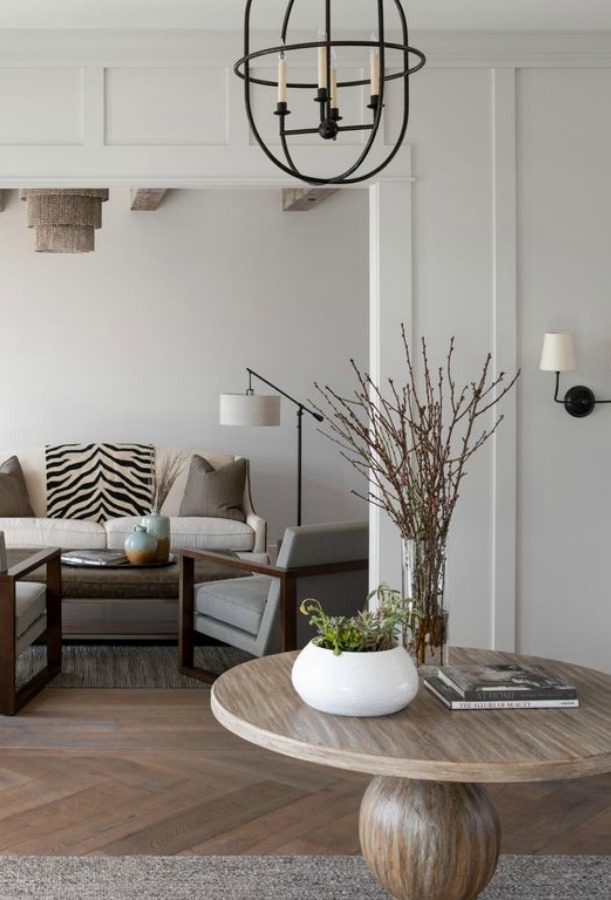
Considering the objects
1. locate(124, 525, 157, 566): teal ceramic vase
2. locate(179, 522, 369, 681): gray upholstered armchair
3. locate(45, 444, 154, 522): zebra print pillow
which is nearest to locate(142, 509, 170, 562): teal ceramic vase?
locate(124, 525, 157, 566): teal ceramic vase

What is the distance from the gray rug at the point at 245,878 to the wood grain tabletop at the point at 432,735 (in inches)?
27.5

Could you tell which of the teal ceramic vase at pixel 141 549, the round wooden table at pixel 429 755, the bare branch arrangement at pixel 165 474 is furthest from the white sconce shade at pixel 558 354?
the bare branch arrangement at pixel 165 474

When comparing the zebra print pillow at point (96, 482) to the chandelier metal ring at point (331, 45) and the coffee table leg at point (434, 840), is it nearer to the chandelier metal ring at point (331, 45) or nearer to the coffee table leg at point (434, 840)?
the coffee table leg at point (434, 840)

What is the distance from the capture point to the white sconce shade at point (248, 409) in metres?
6.65

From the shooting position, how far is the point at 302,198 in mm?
7000

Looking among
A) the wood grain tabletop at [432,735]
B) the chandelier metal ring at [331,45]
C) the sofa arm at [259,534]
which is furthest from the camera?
the sofa arm at [259,534]

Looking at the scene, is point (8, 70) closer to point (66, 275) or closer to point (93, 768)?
point (93, 768)

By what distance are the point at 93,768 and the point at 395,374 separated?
6.01 feet

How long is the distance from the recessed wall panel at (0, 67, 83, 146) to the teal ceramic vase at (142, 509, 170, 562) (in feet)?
7.69

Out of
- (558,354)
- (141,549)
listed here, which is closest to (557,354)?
(558,354)

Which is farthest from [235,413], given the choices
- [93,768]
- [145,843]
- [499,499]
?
[145,843]

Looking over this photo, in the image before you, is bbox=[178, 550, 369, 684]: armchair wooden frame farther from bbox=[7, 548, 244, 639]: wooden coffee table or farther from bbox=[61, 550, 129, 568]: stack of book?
bbox=[61, 550, 129, 568]: stack of book

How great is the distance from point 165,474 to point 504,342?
362 cm

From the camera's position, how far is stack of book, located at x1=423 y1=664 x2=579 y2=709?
235 centimetres
